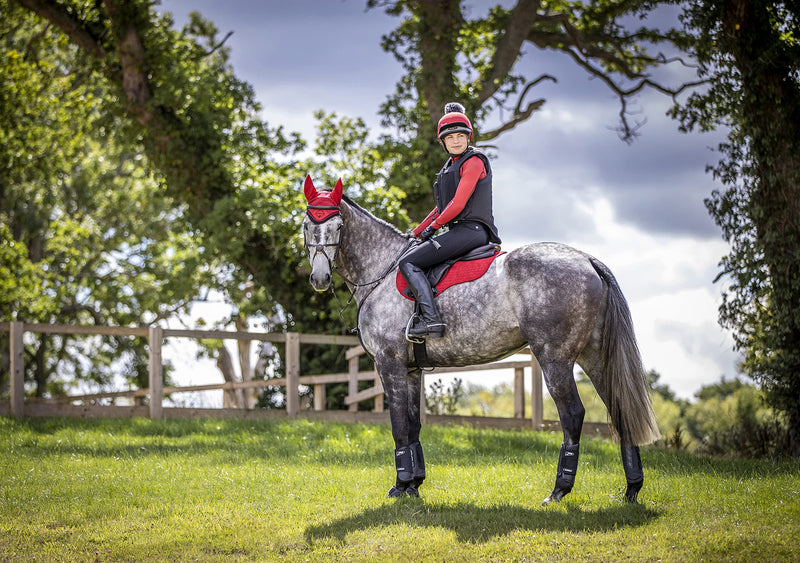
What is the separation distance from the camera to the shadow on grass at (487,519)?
19.6ft

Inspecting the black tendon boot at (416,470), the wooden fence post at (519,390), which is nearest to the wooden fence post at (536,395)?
the wooden fence post at (519,390)

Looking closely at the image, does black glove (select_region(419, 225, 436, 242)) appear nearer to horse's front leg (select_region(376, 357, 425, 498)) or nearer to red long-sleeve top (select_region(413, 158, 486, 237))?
red long-sleeve top (select_region(413, 158, 486, 237))

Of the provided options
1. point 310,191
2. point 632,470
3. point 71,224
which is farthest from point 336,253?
point 71,224

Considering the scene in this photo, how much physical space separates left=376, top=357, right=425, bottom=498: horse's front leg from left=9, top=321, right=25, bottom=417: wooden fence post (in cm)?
788

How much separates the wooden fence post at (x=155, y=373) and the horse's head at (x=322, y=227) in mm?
7111

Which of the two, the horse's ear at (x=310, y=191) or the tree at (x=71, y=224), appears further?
the tree at (x=71, y=224)

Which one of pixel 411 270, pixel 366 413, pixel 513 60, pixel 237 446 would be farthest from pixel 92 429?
pixel 513 60

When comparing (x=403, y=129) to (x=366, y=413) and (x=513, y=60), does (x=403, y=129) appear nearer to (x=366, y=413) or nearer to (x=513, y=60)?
(x=513, y=60)

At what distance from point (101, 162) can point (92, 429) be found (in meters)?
18.3

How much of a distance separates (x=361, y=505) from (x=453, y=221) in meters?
2.72

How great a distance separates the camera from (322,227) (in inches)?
278

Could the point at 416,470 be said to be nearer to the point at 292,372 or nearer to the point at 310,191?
the point at 310,191

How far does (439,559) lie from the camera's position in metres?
5.36

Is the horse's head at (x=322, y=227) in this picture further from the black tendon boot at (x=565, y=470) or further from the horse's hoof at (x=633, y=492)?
the horse's hoof at (x=633, y=492)
